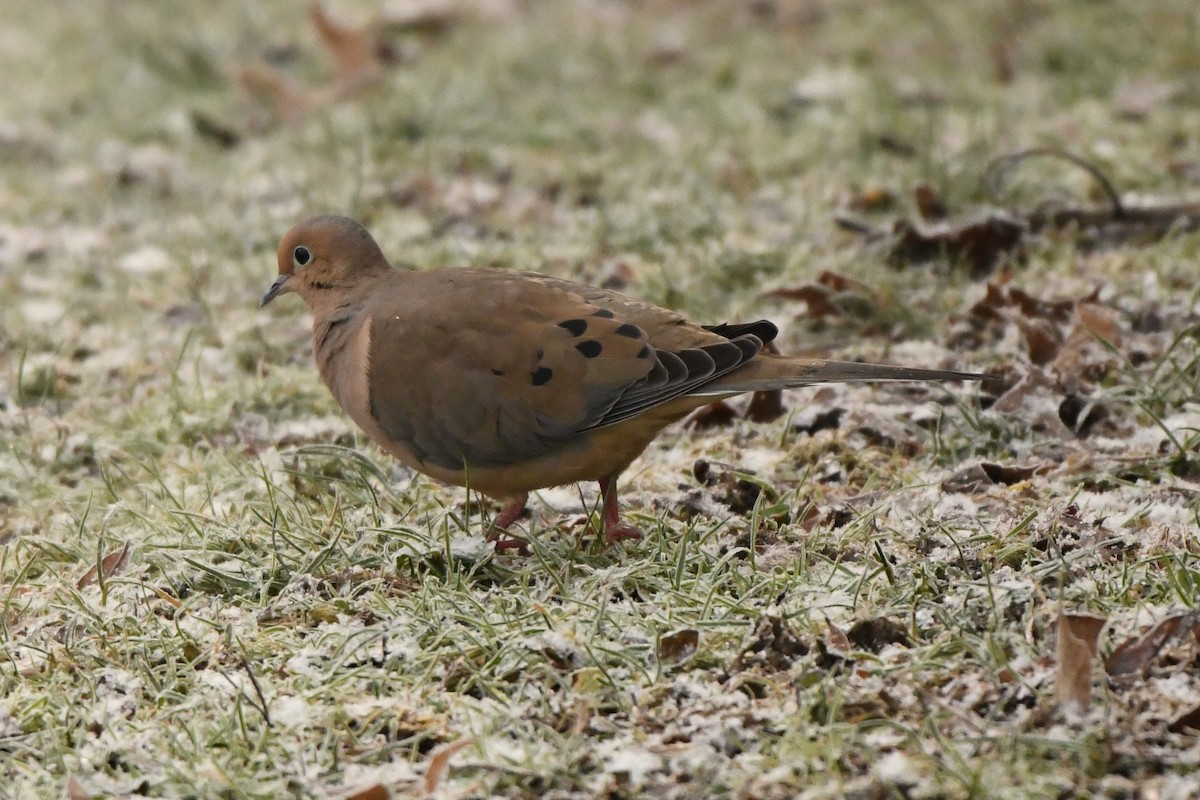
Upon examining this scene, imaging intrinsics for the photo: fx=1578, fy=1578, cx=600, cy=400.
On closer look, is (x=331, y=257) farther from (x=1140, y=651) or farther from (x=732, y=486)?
(x=1140, y=651)

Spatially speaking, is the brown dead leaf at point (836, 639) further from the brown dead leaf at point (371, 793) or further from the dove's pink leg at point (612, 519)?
the brown dead leaf at point (371, 793)

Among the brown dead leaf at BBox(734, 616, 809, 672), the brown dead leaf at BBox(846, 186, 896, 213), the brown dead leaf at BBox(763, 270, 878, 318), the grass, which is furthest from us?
the brown dead leaf at BBox(846, 186, 896, 213)

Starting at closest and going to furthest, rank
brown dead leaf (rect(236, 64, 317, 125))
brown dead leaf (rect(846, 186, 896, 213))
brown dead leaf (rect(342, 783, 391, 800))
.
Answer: brown dead leaf (rect(342, 783, 391, 800)) < brown dead leaf (rect(846, 186, 896, 213)) < brown dead leaf (rect(236, 64, 317, 125))

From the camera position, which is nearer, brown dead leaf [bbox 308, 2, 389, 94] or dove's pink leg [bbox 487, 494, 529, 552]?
dove's pink leg [bbox 487, 494, 529, 552]

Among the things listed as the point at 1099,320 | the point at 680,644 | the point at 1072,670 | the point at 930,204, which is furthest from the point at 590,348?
the point at 930,204

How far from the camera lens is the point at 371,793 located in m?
2.73

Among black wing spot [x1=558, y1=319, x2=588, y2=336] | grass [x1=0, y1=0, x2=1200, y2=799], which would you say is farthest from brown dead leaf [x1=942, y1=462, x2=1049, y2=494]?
black wing spot [x1=558, y1=319, x2=588, y2=336]

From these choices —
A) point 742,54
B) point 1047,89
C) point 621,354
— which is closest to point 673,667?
point 621,354

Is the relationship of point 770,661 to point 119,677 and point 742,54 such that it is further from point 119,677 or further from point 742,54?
point 742,54

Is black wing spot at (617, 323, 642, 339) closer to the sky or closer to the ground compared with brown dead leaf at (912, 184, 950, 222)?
closer to the sky

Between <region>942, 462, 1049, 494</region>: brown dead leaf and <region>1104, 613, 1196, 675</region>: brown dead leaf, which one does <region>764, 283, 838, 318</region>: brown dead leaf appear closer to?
<region>942, 462, 1049, 494</region>: brown dead leaf

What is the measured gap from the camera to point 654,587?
343 centimetres

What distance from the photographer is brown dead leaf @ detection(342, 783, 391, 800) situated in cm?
273

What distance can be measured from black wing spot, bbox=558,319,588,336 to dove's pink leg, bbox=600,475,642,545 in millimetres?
353
